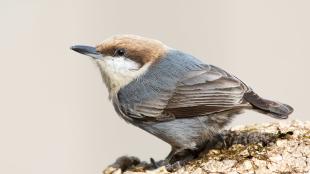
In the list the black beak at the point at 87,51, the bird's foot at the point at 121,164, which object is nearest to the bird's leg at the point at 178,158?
the bird's foot at the point at 121,164

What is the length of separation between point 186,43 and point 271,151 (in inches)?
133

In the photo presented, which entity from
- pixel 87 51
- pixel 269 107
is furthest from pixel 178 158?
pixel 87 51

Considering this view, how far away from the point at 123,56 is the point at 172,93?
1.77 ft

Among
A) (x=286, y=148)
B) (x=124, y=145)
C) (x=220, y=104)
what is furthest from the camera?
(x=124, y=145)

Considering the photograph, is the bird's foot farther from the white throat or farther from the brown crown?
the brown crown

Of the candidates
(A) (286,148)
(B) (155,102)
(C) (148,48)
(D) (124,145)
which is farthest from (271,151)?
(D) (124,145)

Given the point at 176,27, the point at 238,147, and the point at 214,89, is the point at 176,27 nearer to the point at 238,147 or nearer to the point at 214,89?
the point at 214,89

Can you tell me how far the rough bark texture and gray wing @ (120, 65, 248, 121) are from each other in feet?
0.66

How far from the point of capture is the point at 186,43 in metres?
7.95

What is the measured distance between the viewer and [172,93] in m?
5.30

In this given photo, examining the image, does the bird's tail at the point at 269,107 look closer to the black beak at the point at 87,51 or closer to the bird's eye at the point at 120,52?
the bird's eye at the point at 120,52

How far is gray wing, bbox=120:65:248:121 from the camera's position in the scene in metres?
5.17

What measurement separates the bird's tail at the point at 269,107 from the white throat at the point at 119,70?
32.2 inches

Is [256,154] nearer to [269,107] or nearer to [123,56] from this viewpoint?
[269,107]
